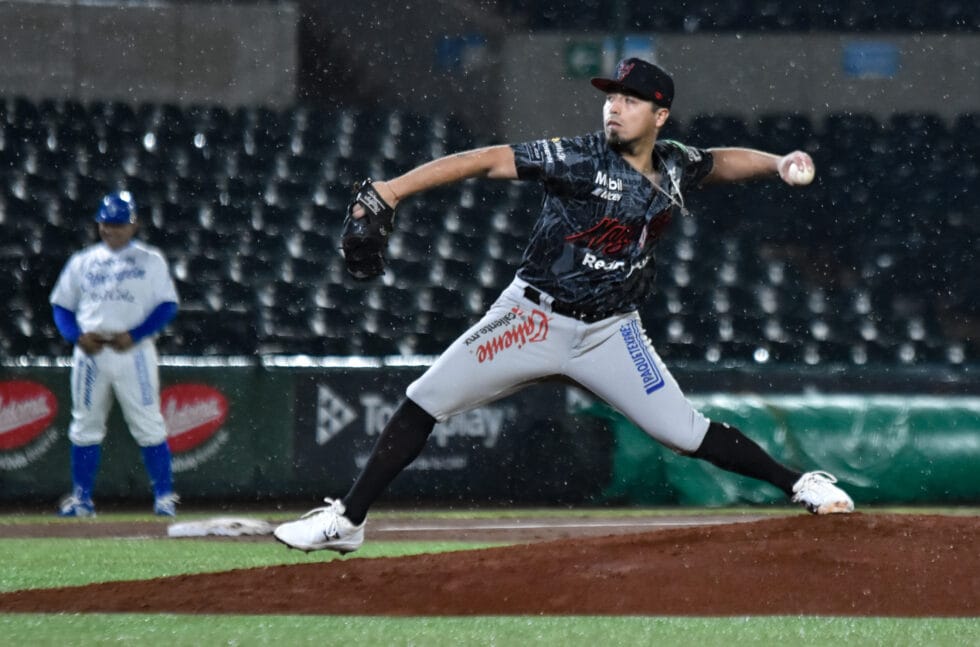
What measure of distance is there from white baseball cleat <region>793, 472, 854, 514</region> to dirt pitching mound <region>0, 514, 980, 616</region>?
0.04m

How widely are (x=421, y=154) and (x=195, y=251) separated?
2031mm

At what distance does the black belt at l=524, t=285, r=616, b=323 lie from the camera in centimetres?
491

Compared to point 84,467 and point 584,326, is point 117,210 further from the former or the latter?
point 584,326

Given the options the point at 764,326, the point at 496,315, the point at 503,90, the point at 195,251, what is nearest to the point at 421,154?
the point at 503,90

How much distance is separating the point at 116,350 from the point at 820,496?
4673 millimetres

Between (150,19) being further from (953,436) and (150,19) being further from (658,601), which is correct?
(658,601)

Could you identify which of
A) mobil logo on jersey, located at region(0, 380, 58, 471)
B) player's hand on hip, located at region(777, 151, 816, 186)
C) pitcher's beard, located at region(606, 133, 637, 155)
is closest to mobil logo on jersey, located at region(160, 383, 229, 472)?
mobil logo on jersey, located at region(0, 380, 58, 471)

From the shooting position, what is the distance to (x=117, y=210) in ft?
27.6

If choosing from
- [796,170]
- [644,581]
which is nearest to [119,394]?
[644,581]

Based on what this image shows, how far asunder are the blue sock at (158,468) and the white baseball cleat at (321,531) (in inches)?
146

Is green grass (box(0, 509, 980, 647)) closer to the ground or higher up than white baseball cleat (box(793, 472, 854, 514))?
closer to the ground

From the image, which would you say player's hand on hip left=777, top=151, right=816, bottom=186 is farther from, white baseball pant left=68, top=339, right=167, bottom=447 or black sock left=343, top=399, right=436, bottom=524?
white baseball pant left=68, top=339, right=167, bottom=447

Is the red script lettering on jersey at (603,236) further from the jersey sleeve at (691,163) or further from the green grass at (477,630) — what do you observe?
the green grass at (477,630)

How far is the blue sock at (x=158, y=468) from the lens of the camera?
27.7ft
